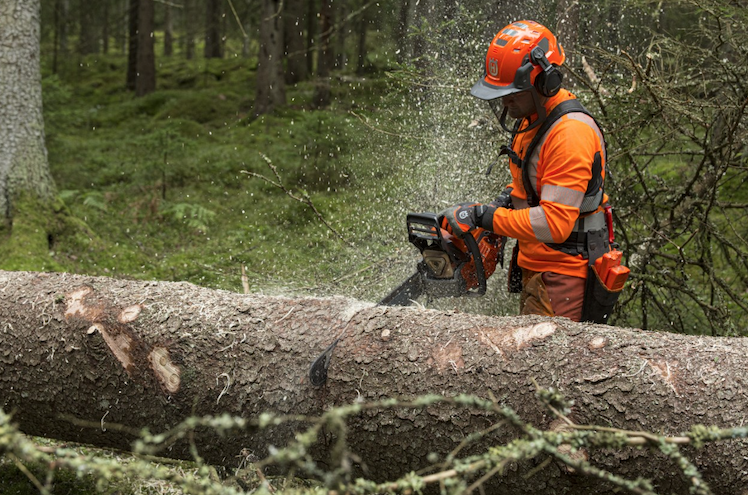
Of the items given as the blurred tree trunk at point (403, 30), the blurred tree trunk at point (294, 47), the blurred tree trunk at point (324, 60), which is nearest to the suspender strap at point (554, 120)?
the blurred tree trunk at point (403, 30)

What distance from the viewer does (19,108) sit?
229 inches

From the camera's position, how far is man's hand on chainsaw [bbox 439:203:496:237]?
10.8ft

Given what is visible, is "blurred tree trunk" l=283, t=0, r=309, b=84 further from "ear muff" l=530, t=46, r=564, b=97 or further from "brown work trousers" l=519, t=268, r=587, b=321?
"brown work trousers" l=519, t=268, r=587, b=321

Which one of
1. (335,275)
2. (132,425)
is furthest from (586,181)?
(335,275)

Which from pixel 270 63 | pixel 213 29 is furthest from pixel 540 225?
pixel 213 29

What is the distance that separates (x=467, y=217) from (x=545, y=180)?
44 cm

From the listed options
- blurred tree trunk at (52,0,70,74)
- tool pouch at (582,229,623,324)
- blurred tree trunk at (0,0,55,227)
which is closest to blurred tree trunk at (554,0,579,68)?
tool pouch at (582,229,623,324)

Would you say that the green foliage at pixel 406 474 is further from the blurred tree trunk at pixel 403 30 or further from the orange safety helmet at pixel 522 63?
the blurred tree trunk at pixel 403 30

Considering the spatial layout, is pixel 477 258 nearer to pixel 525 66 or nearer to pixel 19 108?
pixel 525 66

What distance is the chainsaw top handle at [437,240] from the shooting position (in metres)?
3.35

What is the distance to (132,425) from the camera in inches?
112

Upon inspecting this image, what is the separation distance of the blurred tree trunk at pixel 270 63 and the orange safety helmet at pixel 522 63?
33.7 ft

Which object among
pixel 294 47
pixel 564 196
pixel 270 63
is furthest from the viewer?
pixel 294 47

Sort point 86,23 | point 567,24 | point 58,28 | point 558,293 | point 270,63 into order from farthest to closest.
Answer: point 86,23 < point 58,28 < point 270,63 < point 567,24 < point 558,293
